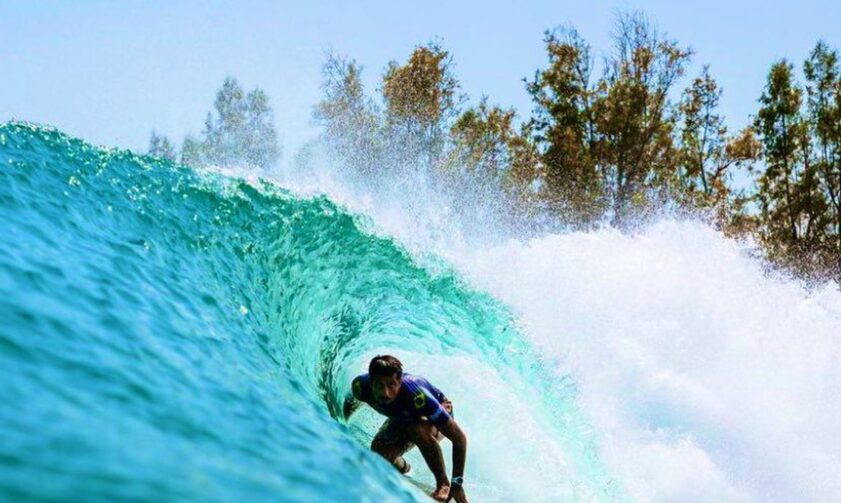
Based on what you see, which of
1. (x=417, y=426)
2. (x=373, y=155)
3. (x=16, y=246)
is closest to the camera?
(x=16, y=246)

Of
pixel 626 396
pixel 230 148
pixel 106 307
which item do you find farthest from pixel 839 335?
pixel 230 148

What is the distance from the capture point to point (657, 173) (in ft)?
91.0

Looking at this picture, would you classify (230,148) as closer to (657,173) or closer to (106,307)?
(657,173)

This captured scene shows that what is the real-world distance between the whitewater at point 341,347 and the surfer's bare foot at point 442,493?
0.86 m

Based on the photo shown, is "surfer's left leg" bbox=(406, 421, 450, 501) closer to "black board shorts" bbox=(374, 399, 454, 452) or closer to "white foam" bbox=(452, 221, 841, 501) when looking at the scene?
"black board shorts" bbox=(374, 399, 454, 452)

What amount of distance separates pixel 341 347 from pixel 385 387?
2.49m

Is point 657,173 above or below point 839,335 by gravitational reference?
above

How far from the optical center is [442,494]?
4.94 meters

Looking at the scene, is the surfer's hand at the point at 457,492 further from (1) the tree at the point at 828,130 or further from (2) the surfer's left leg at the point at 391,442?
(1) the tree at the point at 828,130

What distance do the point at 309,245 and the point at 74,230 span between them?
9.65ft

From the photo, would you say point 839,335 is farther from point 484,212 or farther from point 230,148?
point 230,148

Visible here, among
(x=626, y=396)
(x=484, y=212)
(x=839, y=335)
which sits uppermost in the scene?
(x=484, y=212)

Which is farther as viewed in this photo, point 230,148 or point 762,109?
point 230,148

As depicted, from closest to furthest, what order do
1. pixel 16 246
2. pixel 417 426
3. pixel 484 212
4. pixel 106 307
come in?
pixel 106 307, pixel 16 246, pixel 417 426, pixel 484 212
